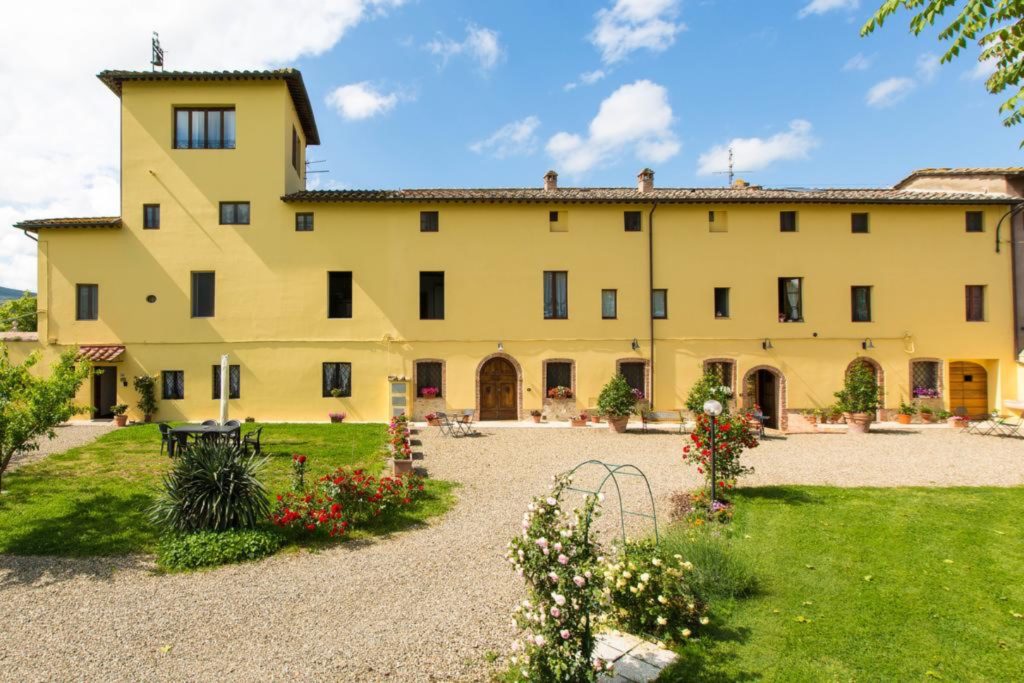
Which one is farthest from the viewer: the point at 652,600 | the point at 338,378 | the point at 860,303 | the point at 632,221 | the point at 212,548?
the point at 860,303

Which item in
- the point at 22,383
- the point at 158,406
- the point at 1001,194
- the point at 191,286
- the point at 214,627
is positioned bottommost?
the point at 214,627

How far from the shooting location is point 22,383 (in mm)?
8453

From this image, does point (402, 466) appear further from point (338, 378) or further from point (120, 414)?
point (120, 414)

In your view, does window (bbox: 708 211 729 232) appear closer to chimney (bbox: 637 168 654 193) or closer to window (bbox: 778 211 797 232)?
window (bbox: 778 211 797 232)

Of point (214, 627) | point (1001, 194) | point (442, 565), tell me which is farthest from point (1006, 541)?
point (1001, 194)

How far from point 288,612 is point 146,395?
17.1m

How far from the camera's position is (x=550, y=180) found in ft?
74.0

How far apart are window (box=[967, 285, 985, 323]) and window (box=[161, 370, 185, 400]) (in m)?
31.5

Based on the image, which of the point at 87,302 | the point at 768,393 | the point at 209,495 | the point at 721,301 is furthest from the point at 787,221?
the point at 87,302

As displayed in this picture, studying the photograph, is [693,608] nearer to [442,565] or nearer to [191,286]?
[442,565]

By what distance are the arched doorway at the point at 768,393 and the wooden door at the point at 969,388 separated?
7061 millimetres

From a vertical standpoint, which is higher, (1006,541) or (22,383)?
(22,383)

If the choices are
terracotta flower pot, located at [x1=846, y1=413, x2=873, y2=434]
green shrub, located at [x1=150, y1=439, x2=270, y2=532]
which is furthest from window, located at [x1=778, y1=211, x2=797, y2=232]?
green shrub, located at [x1=150, y1=439, x2=270, y2=532]

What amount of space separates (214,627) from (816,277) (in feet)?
74.0
